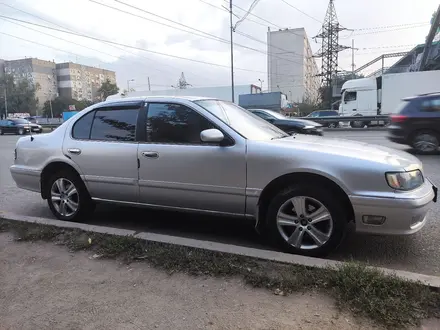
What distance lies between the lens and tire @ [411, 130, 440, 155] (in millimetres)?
9844

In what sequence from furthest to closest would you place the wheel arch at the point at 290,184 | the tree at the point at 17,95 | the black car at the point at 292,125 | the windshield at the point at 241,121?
the tree at the point at 17,95
the black car at the point at 292,125
the windshield at the point at 241,121
the wheel arch at the point at 290,184

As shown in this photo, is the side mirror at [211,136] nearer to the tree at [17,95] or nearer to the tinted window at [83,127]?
the tinted window at [83,127]

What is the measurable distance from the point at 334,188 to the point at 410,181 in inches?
25.3

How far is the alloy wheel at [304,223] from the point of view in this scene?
339cm

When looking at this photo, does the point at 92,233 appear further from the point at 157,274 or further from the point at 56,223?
the point at 157,274

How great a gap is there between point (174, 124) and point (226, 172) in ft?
2.81

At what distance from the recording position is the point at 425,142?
32.5 ft

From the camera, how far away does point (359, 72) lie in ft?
263

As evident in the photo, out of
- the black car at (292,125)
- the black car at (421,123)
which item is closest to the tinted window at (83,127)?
the black car at (292,125)

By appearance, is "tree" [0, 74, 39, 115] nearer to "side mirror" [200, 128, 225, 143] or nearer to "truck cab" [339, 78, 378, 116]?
"truck cab" [339, 78, 378, 116]

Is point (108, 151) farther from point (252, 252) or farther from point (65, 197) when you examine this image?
point (252, 252)

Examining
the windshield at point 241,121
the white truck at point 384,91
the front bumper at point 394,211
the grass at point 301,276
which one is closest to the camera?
the grass at point 301,276

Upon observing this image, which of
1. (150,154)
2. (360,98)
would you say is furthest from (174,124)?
(360,98)

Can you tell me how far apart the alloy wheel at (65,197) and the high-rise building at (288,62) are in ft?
314
